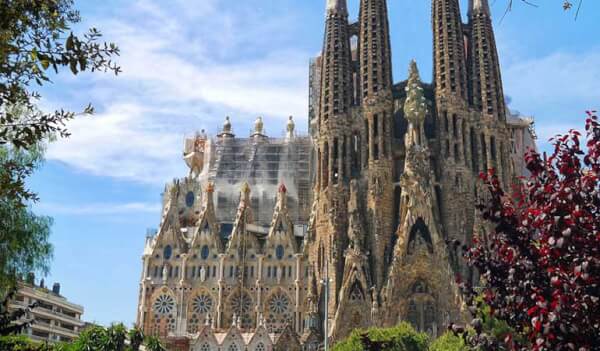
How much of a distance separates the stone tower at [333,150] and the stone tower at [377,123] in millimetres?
1393

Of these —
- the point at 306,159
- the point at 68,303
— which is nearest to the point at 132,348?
the point at 306,159

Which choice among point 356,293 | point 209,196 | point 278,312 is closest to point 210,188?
point 209,196

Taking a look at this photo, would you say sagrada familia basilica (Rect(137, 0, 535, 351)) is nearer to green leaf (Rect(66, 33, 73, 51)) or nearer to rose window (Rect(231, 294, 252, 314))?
rose window (Rect(231, 294, 252, 314))

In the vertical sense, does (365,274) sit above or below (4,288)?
above

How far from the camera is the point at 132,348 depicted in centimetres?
3098

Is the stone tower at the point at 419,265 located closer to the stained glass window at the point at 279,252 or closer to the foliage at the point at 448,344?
the foliage at the point at 448,344

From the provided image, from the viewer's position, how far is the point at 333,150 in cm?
5338

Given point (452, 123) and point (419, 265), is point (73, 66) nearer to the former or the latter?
point (419, 265)

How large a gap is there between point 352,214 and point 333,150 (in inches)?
232

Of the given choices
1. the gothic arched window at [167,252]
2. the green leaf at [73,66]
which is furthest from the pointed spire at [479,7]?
the green leaf at [73,66]

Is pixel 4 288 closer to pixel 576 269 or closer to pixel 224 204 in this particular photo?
pixel 576 269

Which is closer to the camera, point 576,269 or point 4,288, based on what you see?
point 576,269

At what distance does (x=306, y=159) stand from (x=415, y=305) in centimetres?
1883

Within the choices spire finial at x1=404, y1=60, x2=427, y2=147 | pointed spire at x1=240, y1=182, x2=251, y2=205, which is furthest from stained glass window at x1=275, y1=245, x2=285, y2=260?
spire finial at x1=404, y1=60, x2=427, y2=147
